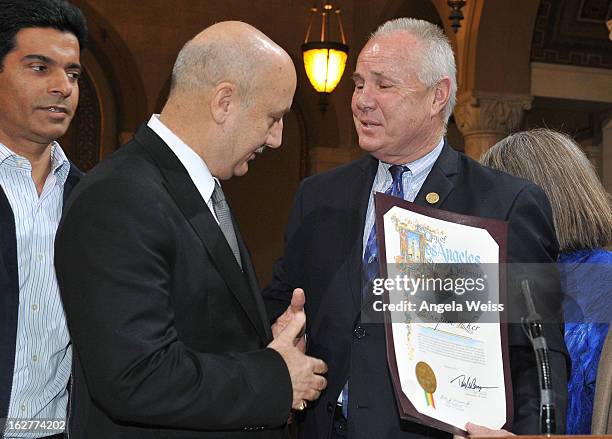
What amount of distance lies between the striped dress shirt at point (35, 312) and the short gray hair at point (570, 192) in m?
1.50

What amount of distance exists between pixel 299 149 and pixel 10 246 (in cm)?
1006

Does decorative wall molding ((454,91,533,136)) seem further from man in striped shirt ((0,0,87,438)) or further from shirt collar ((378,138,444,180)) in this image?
man in striped shirt ((0,0,87,438))

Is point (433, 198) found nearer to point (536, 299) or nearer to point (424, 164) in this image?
point (424, 164)

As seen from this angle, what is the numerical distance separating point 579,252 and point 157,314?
1617mm

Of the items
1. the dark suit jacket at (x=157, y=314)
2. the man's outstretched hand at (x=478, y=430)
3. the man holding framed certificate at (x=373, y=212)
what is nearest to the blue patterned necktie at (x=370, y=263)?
the man holding framed certificate at (x=373, y=212)

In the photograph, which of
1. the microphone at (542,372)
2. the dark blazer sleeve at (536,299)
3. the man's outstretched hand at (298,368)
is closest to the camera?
the microphone at (542,372)

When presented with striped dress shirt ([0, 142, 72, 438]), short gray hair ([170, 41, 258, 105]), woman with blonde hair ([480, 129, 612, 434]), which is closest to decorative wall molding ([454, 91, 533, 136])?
woman with blonde hair ([480, 129, 612, 434])

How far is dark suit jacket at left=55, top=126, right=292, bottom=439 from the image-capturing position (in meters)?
1.66

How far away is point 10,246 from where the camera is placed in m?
2.27

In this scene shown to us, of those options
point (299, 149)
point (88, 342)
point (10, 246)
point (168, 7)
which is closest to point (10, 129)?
point (10, 246)

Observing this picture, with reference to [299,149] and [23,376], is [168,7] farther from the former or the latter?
[23,376]

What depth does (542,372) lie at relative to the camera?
1.56 m

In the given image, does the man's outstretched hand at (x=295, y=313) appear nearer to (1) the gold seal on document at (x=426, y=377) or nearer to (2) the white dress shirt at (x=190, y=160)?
(2) the white dress shirt at (x=190, y=160)

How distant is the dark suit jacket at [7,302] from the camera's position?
7.24ft
